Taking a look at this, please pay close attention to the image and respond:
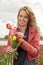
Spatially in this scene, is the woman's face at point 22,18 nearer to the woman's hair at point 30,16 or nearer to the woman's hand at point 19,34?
the woman's hair at point 30,16

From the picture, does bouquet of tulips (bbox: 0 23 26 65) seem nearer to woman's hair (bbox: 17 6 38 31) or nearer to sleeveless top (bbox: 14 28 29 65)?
sleeveless top (bbox: 14 28 29 65)

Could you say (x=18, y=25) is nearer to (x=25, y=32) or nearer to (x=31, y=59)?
(x=25, y=32)

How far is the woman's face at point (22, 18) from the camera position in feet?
12.8


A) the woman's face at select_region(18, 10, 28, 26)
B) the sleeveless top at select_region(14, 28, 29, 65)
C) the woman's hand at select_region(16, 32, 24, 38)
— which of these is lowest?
the sleeveless top at select_region(14, 28, 29, 65)

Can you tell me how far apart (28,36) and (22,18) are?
215 mm

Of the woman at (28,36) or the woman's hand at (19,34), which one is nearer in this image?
the woman's hand at (19,34)

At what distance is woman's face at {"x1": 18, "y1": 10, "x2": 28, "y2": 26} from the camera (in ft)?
12.8

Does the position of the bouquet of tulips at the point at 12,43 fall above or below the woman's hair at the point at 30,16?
below

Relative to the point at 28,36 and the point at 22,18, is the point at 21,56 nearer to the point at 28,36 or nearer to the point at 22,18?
the point at 28,36

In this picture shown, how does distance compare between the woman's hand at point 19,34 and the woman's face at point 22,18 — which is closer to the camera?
the woman's hand at point 19,34

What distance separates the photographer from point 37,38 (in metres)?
3.89

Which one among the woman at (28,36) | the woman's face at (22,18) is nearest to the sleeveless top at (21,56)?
the woman at (28,36)

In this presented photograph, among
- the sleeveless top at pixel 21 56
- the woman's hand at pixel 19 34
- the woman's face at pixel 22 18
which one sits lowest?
the sleeveless top at pixel 21 56

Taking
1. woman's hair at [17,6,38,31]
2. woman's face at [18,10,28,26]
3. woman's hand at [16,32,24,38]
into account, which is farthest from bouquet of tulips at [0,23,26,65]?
woman's hair at [17,6,38,31]
